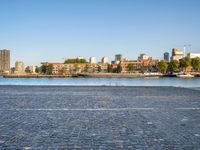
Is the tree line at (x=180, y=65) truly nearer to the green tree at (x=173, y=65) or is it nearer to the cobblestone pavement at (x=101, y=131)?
the green tree at (x=173, y=65)

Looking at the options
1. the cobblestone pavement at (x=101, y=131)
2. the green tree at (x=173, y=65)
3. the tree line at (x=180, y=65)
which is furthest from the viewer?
the green tree at (x=173, y=65)

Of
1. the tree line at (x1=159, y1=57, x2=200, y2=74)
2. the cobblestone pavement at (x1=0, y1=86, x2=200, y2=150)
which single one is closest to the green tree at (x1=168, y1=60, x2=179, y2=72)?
the tree line at (x1=159, y1=57, x2=200, y2=74)

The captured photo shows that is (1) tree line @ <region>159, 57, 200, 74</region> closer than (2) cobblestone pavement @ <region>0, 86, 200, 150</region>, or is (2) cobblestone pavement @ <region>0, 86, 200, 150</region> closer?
(2) cobblestone pavement @ <region>0, 86, 200, 150</region>

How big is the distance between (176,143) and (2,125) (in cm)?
543

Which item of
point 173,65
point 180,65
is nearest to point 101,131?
point 180,65

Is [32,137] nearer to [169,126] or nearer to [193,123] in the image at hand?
[169,126]

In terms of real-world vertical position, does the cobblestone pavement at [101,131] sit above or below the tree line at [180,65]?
below

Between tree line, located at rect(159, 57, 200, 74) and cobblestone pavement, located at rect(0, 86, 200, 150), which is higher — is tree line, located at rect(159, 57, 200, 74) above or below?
above

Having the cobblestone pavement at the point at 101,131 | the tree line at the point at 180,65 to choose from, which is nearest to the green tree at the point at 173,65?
the tree line at the point at 180,65

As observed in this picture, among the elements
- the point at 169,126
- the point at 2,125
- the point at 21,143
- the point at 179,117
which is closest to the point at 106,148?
the point at 21,143

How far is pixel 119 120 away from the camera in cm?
1198

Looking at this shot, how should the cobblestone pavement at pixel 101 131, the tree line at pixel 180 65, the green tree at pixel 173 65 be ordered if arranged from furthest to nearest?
1. the green tree at pixel 173 65
2. the tree line at pixel 180 65
3. the cobblestone pavement at pixel 101 131

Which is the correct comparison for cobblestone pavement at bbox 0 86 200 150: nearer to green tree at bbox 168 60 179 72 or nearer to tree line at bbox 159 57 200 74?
tree line at bbox 159 57 200 74

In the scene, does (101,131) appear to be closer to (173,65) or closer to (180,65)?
(180,65)
